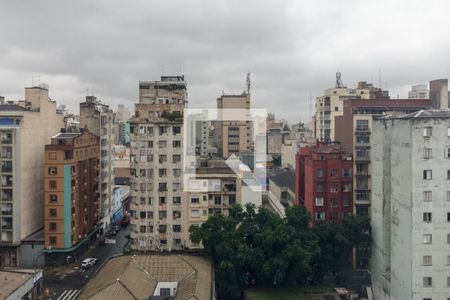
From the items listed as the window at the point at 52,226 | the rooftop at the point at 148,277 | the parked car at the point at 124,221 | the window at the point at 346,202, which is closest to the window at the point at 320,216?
the window at the point at 346,202

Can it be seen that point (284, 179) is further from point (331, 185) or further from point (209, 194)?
point (209, 194)

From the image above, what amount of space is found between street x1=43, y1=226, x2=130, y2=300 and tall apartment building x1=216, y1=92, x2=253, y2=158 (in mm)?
56219

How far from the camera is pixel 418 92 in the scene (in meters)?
70.5

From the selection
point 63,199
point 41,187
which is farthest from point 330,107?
point 41,187

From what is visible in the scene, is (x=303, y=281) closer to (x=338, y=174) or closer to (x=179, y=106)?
(x=338, y=174)

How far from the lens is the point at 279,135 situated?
123m

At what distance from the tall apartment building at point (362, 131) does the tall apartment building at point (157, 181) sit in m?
18.6

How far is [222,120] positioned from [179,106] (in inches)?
2522

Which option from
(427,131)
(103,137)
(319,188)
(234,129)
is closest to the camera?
(427,131)

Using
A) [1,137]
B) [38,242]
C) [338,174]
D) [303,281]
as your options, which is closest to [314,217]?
[338,174]

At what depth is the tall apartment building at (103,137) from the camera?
195 ft

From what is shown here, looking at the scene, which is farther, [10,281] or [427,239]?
[10,281]

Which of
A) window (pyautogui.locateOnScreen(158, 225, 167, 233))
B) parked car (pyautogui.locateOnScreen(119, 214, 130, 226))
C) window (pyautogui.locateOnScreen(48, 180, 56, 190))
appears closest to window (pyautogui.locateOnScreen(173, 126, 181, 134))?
window (pyautogui.locateOnScreen(158, 225, 167, 233))

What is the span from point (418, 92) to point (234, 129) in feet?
154
